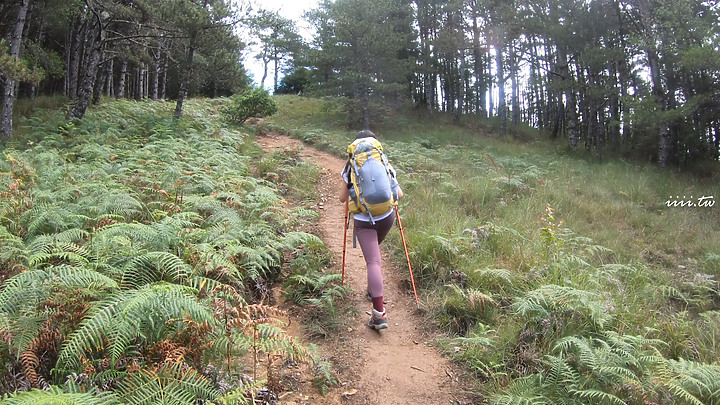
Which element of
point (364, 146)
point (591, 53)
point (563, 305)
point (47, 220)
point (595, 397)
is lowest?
point (595, 397)

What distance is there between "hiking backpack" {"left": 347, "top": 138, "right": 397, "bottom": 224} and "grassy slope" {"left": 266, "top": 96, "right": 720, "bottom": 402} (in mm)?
1434

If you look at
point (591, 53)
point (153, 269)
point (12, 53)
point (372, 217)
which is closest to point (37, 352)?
point (153, 269)

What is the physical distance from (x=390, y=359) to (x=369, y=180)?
185cm

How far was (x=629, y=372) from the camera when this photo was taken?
3027 mm

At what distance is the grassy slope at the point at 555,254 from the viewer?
154 inches

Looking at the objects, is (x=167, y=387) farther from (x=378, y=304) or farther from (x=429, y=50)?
(x=429, y=50)

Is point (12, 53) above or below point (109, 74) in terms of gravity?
below

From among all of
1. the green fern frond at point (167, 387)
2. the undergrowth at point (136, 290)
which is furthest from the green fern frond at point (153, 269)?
the green fern frond at point (167, 387)

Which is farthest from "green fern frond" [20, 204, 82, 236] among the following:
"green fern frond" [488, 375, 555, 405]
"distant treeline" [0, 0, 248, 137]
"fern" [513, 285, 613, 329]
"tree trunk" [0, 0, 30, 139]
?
"tree trunk" [0, 0, 30, 139]

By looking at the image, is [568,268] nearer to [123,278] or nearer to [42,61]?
[123,278]

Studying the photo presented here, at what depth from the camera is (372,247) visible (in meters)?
4.34

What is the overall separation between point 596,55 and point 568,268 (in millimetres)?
16448

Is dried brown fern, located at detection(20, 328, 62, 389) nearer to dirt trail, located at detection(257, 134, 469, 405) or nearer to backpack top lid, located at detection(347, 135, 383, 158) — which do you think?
dirt trail, located at detection(257, 134, 469, 405)

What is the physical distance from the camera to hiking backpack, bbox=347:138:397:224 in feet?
13.9
